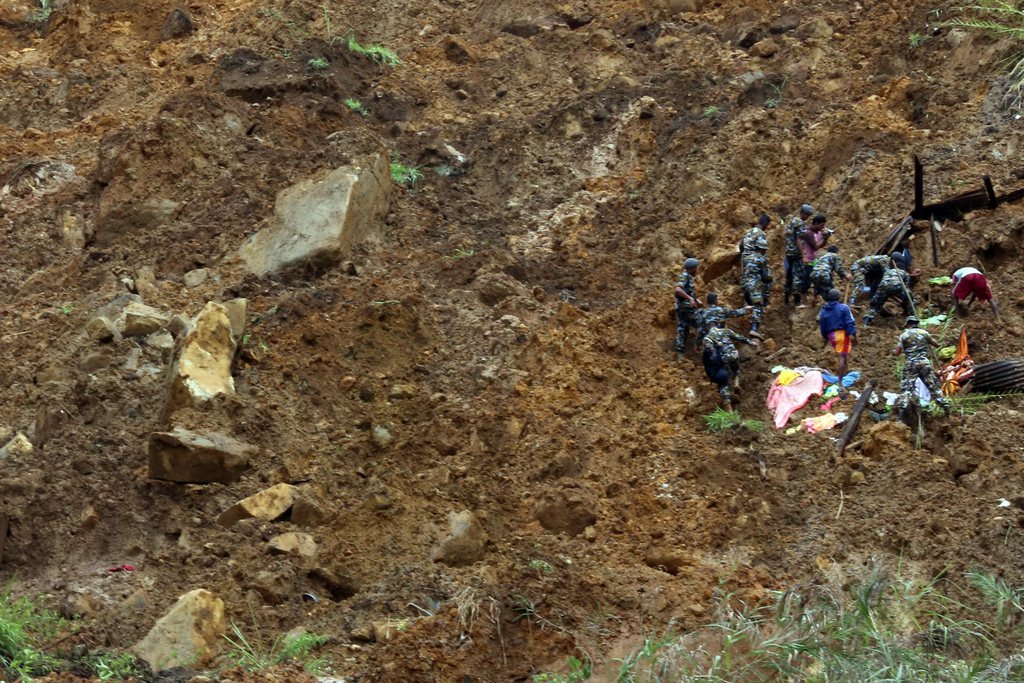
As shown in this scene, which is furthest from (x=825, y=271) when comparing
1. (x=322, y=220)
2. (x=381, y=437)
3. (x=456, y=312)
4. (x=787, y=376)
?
(x=322, y=220)

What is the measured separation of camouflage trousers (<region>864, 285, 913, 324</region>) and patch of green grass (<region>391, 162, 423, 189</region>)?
537cm

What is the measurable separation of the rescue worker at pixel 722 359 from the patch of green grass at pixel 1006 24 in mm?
4492

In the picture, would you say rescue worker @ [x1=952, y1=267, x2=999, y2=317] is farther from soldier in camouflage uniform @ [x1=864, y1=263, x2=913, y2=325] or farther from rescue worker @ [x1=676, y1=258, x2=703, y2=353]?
rescue worker @ [x1=676, y1=258, x2=703, y2=353]

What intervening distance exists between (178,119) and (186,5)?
12.6ft

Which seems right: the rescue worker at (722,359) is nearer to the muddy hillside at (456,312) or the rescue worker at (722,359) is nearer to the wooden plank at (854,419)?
the muddy hillside at (456,312)

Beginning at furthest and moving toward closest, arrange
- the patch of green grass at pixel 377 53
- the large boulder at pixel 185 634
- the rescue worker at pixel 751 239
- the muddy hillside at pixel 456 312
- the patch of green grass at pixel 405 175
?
the patch of green grass at pixel 377 53 → the patch of green grass at pixel 405 175 → the rescue worker at pixel 751 239 → the muddy hillside at pixel 456 312 → the large boulder at pixel 185 634

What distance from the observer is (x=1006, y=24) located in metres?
14.3

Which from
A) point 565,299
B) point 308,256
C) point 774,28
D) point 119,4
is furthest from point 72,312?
point 774,28

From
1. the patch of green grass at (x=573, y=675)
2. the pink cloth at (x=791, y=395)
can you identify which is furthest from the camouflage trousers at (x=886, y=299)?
the patch of green grass at (x=573, y=675)

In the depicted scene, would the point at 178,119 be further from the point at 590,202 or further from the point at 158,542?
the point at 158,542

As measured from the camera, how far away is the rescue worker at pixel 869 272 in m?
11.5

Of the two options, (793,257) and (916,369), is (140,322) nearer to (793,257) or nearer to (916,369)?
(793,257)

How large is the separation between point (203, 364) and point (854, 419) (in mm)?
5358

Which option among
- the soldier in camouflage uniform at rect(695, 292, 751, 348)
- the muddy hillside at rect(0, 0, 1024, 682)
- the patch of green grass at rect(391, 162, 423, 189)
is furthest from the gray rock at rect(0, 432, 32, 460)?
the soldier in camouflage uniform at rect(695, 292, 751, 348)
